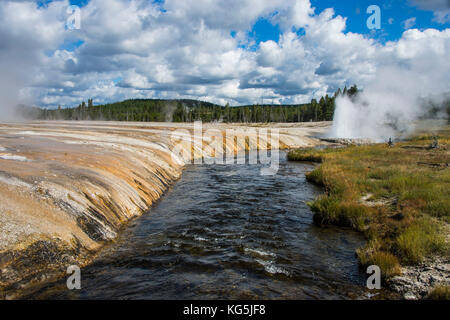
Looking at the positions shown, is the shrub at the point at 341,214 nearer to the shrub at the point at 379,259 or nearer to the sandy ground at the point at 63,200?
the shrub at the point at 379,259

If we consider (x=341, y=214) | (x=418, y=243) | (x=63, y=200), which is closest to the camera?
(x=418, y=243)

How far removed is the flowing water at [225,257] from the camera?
6746 mm

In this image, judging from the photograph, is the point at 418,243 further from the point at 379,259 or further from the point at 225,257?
the point at 225,257

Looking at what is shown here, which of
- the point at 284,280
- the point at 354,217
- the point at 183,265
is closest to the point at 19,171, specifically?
the point at 183,265

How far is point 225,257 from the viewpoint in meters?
8.49

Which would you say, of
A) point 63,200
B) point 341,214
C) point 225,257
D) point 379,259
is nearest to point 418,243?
point 379,259

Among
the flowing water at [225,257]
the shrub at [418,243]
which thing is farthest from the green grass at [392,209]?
the flowing water at [225,257]

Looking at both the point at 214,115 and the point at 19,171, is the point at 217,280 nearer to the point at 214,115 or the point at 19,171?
the point at 19,171

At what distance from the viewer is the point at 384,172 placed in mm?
18297

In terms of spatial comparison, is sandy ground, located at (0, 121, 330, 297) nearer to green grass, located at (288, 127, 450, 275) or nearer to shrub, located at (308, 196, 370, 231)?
shrub, located at (308, 196, 370, 231)

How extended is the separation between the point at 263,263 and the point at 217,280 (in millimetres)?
1577

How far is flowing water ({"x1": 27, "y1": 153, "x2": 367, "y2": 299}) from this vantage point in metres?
6.75

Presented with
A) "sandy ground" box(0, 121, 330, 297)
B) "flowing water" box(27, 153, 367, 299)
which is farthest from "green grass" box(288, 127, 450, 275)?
"sandy ground" box(0, 121, 330, 297)
